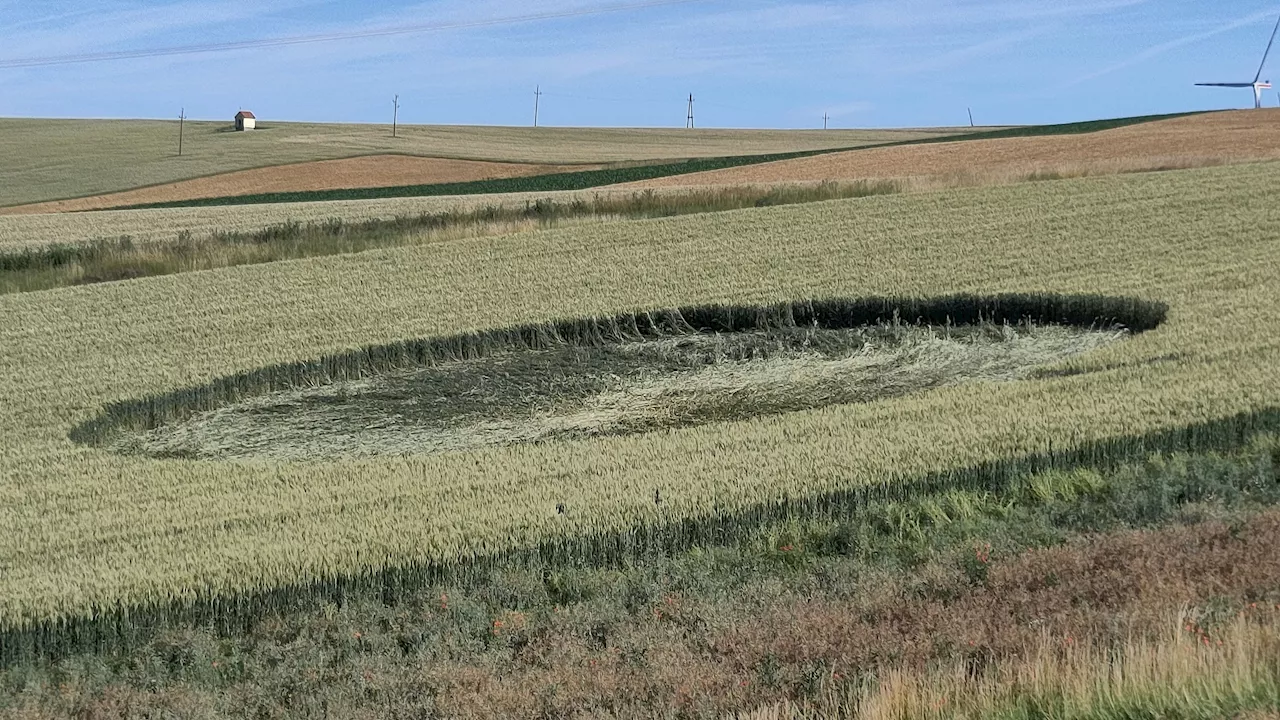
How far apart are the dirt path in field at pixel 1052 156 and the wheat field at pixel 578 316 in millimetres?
3865

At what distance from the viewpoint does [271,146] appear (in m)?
80.0

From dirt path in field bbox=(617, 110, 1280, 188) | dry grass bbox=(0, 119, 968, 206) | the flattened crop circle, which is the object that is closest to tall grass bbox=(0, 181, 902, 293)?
dirt path in field bbox=(617, 110, 1280, 188)

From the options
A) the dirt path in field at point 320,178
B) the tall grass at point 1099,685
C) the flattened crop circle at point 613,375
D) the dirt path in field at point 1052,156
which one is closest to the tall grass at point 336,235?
the dirt path in field at point 1052,156

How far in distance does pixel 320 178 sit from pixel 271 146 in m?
16.5

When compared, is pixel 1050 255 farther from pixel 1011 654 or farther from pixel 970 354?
pixel 1011 654

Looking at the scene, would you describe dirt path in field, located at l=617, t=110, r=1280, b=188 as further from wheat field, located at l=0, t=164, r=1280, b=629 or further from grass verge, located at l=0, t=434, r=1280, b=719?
grass verge, located at l=0, t=434, r=1280, b=719

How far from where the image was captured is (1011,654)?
5.83 m

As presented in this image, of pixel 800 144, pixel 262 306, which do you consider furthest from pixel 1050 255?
pixel 800 144

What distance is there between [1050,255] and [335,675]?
643 inches

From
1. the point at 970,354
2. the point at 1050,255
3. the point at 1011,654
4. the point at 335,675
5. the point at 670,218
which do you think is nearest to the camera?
the point at 1011,654

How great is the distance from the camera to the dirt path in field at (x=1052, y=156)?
105 ft

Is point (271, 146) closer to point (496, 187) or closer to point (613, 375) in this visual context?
point (496, 187)

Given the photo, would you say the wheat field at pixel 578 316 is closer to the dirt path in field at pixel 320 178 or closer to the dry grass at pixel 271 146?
the dirt path in field at pixel 320 178

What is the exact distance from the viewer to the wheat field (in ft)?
31.3
